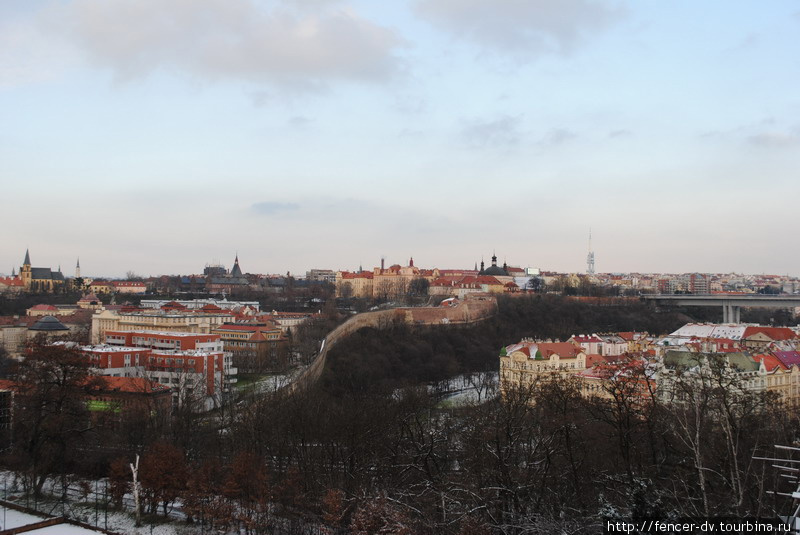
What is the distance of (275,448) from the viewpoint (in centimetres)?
2028

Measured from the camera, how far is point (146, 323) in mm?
49000

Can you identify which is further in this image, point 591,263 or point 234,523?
point 591,263

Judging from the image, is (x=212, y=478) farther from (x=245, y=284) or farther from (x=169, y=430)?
(x=245, y=284)

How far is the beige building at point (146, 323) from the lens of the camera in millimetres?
48562

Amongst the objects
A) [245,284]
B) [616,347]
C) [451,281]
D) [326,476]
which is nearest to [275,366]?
[616,347]

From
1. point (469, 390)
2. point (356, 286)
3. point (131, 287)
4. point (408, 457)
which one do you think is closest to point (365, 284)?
point (356, 286)

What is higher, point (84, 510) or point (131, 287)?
point (131, 287)

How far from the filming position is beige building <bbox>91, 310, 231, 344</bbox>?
48.6 m

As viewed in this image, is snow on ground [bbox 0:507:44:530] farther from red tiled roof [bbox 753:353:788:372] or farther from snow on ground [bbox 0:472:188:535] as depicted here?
red tiled roof [bbox 753:353:788:372]

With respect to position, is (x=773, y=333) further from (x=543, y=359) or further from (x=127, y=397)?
(x=127, y=397)

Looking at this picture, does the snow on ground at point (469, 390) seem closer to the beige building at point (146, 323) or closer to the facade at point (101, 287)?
the beige building at point (146, 323)

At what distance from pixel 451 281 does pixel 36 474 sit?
232ft

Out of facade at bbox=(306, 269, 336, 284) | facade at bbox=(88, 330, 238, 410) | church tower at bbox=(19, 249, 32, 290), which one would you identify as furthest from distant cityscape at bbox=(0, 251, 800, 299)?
facade at bbox=(88, 330, 238, 410)

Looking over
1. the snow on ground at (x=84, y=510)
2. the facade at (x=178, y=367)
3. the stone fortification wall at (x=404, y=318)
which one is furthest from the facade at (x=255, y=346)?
the snow on ground at (x=84, y=510)
